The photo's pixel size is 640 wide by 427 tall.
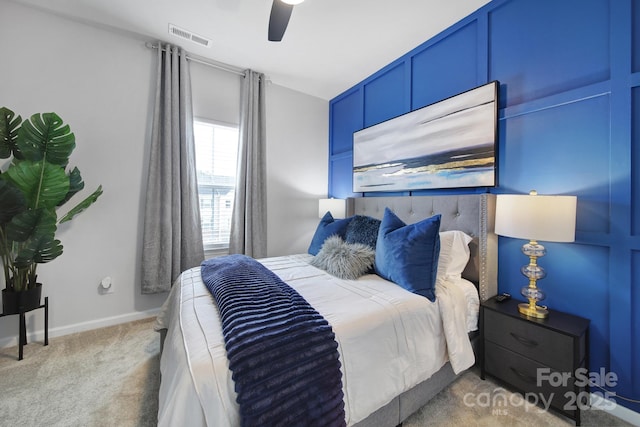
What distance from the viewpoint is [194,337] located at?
3.45 ft

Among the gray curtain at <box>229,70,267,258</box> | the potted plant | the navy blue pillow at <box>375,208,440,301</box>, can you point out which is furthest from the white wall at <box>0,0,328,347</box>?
the navy blue pillow at <box>375,208,440,301</box>

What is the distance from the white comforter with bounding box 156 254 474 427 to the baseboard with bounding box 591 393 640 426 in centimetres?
78

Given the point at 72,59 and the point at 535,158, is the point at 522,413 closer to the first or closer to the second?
the point at 535,158

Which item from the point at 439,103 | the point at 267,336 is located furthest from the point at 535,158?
the point at 267,336

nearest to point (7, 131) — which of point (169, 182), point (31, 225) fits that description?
point (31, 225)

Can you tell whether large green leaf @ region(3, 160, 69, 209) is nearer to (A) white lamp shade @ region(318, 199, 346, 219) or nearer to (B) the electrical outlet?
(B) the electrical outlet

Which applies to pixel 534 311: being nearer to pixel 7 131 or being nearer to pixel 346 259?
pixel 346 259

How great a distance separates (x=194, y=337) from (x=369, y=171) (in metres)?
2.63

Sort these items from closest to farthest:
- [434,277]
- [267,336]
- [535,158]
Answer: [267,336] → [434,277] → [535,158]

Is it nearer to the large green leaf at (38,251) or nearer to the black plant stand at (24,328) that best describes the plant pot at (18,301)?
the black plant stand at (24,328)

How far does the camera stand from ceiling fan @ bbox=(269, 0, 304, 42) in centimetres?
159

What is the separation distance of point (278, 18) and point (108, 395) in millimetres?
2735

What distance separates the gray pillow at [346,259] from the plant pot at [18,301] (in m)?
2.31

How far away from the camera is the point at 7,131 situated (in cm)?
192
